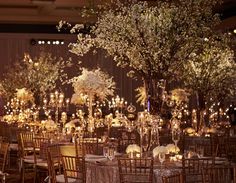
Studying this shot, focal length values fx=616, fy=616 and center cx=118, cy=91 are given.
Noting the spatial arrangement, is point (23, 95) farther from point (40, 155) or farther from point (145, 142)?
point (145, 142)

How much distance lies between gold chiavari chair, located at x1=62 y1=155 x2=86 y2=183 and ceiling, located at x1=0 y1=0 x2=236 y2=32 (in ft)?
37.9

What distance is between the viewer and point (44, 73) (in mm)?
13523

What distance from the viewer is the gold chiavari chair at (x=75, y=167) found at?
21.3 ft

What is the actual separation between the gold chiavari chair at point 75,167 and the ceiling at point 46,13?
11.6m

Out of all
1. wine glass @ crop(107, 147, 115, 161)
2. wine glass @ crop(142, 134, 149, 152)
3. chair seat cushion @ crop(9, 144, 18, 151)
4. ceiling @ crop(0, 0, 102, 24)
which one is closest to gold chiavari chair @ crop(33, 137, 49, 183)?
chair seat cushion @ crop(9, 144, 18, 151)

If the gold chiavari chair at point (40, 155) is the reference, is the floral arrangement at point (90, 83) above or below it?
above

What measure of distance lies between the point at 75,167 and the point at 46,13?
14.8 meters

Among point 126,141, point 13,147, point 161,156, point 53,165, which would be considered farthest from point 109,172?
point 13,147

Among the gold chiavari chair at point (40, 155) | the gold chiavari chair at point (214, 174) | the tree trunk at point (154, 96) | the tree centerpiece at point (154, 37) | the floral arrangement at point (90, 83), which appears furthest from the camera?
the floral arrangement at point (90, 83)

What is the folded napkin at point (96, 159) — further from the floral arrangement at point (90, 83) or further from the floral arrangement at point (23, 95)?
the floral arrangement at point (23, 95)

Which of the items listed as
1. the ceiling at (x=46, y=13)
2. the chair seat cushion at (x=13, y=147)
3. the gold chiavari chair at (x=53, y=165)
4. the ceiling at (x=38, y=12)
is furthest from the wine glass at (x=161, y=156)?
the ceiling at (x=38, y=12)

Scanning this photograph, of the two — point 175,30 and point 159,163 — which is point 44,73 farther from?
point 159,163

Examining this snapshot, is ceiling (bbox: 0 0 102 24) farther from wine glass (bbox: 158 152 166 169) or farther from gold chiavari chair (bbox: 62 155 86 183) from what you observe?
wine glass (bbox: 158 152 166 169)

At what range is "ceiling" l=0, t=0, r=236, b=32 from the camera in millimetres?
18469
